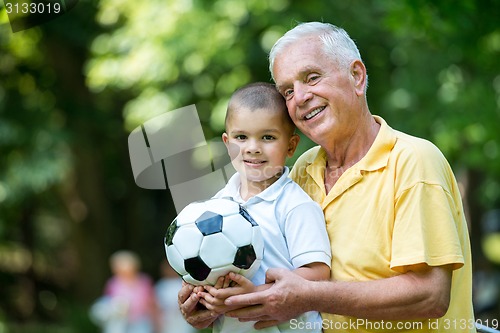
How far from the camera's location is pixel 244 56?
9.83 m

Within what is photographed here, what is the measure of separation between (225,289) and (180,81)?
820cm

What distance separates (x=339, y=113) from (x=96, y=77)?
26.6 feet

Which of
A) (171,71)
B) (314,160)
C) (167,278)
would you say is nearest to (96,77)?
(171,71)

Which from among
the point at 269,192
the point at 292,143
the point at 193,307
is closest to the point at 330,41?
the point at 292,143

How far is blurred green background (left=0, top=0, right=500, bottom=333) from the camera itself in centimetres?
948

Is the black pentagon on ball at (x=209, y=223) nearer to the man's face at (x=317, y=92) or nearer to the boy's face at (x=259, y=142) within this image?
the boy's face at (x=259, y=142)

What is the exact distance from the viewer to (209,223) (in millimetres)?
2711

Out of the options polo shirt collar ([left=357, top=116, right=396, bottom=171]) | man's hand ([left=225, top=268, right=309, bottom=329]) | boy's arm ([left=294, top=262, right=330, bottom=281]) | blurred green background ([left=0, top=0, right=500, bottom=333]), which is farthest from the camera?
blurred green background ([left=0, top=0, right=500, bottom=333])

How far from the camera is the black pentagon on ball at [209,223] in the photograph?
106 inches

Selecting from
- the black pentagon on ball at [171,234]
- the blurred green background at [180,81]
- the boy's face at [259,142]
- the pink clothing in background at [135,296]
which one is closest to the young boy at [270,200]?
the boy's face at [259,142]

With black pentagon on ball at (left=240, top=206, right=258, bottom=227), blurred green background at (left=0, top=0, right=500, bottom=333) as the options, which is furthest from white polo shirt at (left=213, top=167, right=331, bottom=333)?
blurred green background at (left=0, top=0, right=500, bottom=333)

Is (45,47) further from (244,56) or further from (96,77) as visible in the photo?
(244,56)

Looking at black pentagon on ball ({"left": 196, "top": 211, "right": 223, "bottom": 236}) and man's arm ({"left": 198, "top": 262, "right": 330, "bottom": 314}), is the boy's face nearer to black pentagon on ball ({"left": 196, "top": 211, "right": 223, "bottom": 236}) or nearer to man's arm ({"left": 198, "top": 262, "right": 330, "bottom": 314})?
black pentagon on ball ({"left": 196, "top": 211, "right": 223, "bottom": 236})

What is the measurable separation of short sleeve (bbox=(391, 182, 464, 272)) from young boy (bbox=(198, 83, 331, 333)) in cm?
27
